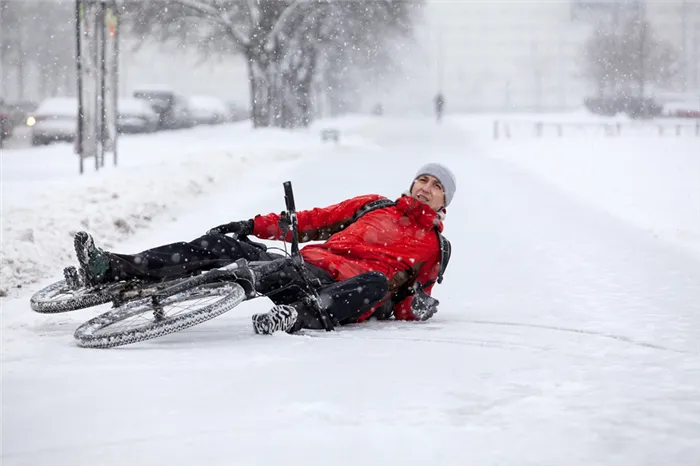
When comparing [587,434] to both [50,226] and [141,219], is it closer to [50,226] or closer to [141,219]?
[50,226]

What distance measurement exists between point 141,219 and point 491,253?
12.7ft

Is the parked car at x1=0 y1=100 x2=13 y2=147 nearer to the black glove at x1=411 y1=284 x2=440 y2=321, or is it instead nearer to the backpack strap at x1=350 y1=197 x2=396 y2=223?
the backpack strap at x1=350 y1=197 x2=396 y2=223

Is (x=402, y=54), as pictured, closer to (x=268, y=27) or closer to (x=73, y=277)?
(x=268, y=27)

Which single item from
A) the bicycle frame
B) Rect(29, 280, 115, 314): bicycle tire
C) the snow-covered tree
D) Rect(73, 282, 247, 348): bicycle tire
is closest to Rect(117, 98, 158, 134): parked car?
the snow-covered tree

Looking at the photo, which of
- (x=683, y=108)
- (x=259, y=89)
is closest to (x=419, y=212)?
(x=259, y=89)

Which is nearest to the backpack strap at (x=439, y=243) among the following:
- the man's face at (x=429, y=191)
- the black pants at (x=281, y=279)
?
the man's face at (x=429, y=191)

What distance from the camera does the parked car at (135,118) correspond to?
33.1 metres

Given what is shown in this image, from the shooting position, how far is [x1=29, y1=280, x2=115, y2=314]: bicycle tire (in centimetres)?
497

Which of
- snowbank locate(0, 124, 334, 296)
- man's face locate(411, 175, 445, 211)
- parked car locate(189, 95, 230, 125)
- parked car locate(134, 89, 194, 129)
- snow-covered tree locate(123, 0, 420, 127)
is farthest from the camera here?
parked car locate(189, 95, 230, 125)

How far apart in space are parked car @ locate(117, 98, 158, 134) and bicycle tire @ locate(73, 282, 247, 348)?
29014 mm

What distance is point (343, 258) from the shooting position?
5.46 metres

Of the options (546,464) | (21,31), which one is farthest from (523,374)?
(21,31)

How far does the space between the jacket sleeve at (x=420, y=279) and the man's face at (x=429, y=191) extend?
0.37 metres

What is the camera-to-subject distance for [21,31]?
165 ft
